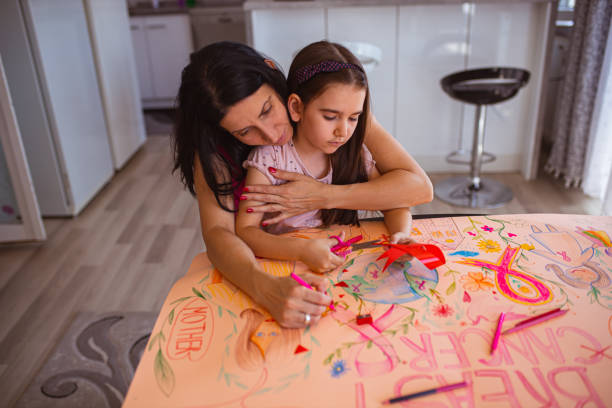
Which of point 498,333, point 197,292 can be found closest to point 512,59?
point 498,333

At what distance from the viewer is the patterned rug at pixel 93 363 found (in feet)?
5.29

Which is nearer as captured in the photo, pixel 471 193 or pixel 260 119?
pixel 260 119

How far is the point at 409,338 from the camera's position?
0.82m

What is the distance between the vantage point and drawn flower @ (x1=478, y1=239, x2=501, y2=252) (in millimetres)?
1070

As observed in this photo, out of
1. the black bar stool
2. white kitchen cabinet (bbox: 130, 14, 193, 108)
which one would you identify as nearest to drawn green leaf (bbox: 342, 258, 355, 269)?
the black bar stool

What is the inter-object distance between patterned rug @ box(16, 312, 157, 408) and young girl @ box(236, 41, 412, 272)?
35.3 inches

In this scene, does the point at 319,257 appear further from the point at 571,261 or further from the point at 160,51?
the point at 160,51

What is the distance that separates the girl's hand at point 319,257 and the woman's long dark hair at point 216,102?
266 mm

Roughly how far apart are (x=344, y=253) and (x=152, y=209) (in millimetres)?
2162

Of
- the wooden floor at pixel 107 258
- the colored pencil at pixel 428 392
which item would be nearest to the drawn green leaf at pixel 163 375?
the colored pencil at pixel 428 392

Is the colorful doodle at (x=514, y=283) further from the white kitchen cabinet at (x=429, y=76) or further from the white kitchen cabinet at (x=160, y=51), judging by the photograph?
the white kitchen cabinet at (x=160, y=51)

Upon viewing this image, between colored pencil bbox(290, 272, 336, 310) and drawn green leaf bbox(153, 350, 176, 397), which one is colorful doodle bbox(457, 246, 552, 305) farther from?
drawn green leaf bbox(153, 350, 176, 397)

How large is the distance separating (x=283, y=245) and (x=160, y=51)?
4.32m

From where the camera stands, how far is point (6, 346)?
1854 millimetres
